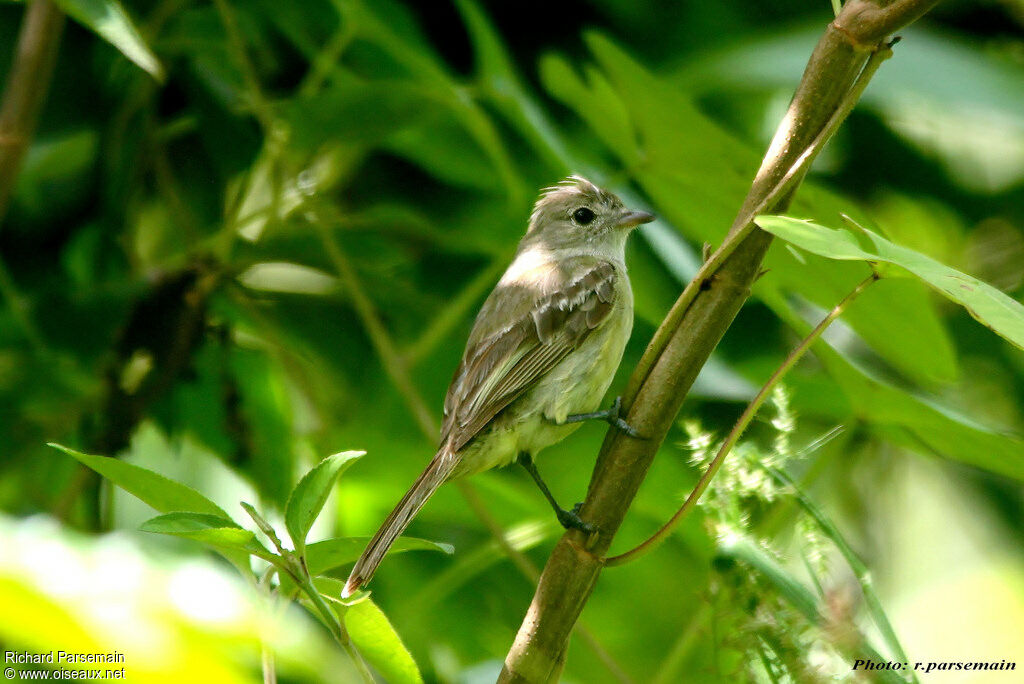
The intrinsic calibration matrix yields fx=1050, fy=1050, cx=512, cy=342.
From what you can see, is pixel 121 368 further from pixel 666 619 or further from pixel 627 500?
pixel 666 619

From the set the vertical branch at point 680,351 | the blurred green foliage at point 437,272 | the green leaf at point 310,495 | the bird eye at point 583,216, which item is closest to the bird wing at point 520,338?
the blurred green foliage at point 437,272

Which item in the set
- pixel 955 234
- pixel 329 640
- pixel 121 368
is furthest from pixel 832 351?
pixel 955 234

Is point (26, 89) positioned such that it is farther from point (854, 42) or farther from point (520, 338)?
point (854, 42)

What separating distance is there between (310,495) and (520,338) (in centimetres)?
188

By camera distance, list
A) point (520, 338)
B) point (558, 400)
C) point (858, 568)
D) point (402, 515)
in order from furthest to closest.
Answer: point (520, 338), point (558, 400), point (402, 515), point (858, 568)

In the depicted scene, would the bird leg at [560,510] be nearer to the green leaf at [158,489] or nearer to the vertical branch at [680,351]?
the vertical branch at [680,351]

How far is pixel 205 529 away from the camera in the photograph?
1443 millimetres

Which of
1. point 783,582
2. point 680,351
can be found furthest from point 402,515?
point 783,582

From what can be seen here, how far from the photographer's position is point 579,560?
1879 mm

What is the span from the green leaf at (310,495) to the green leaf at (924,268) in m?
0.74

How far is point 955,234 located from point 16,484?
13.2 feet

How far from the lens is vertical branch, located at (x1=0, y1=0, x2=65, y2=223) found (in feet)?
9.21

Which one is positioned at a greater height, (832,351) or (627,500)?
(832,351)

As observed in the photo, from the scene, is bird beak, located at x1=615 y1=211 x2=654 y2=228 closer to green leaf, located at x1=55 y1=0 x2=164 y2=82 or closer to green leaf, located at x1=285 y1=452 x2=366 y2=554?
green leaf, located at x1=55 y1=0 x2=164 y2=82
